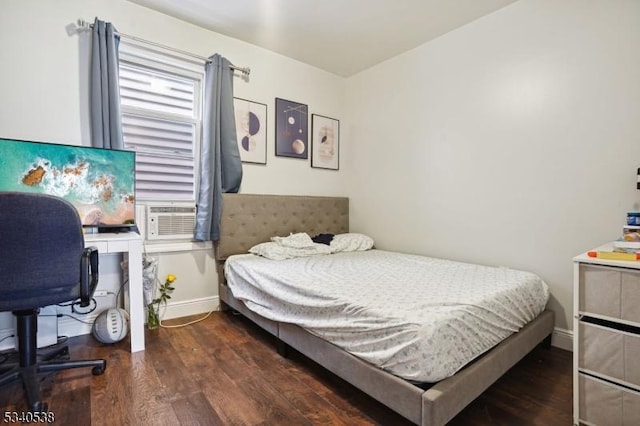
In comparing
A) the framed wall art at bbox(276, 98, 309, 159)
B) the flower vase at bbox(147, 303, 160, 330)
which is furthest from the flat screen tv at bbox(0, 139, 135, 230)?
the framed wall art at bbox(276, 98, 309, 159)

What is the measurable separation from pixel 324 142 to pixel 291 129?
486 mm

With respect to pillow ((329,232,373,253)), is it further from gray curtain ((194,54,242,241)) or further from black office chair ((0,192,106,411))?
black office chair ((0,192,106,411))

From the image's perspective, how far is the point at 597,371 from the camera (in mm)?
1422

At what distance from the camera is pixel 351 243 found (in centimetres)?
333

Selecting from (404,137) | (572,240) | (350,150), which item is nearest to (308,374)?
(572,240)

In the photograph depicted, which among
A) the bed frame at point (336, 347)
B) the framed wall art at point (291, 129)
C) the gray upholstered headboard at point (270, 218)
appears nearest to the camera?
the bed frame at point (336, 347)

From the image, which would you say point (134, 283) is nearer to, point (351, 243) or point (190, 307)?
point (190, 307)

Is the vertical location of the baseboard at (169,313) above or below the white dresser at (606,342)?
below

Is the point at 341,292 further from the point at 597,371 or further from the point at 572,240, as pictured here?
the point at 572,240

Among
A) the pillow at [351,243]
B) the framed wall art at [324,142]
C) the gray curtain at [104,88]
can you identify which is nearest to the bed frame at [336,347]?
the pillow at [351,243]

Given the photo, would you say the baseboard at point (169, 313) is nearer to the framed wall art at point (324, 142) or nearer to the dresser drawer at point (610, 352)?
the framed wall art at point (324, 142)

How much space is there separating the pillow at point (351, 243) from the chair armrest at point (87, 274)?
1985 millimetres

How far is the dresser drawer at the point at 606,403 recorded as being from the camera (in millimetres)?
1327

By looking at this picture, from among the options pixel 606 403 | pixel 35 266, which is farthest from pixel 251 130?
pixel 606 403
